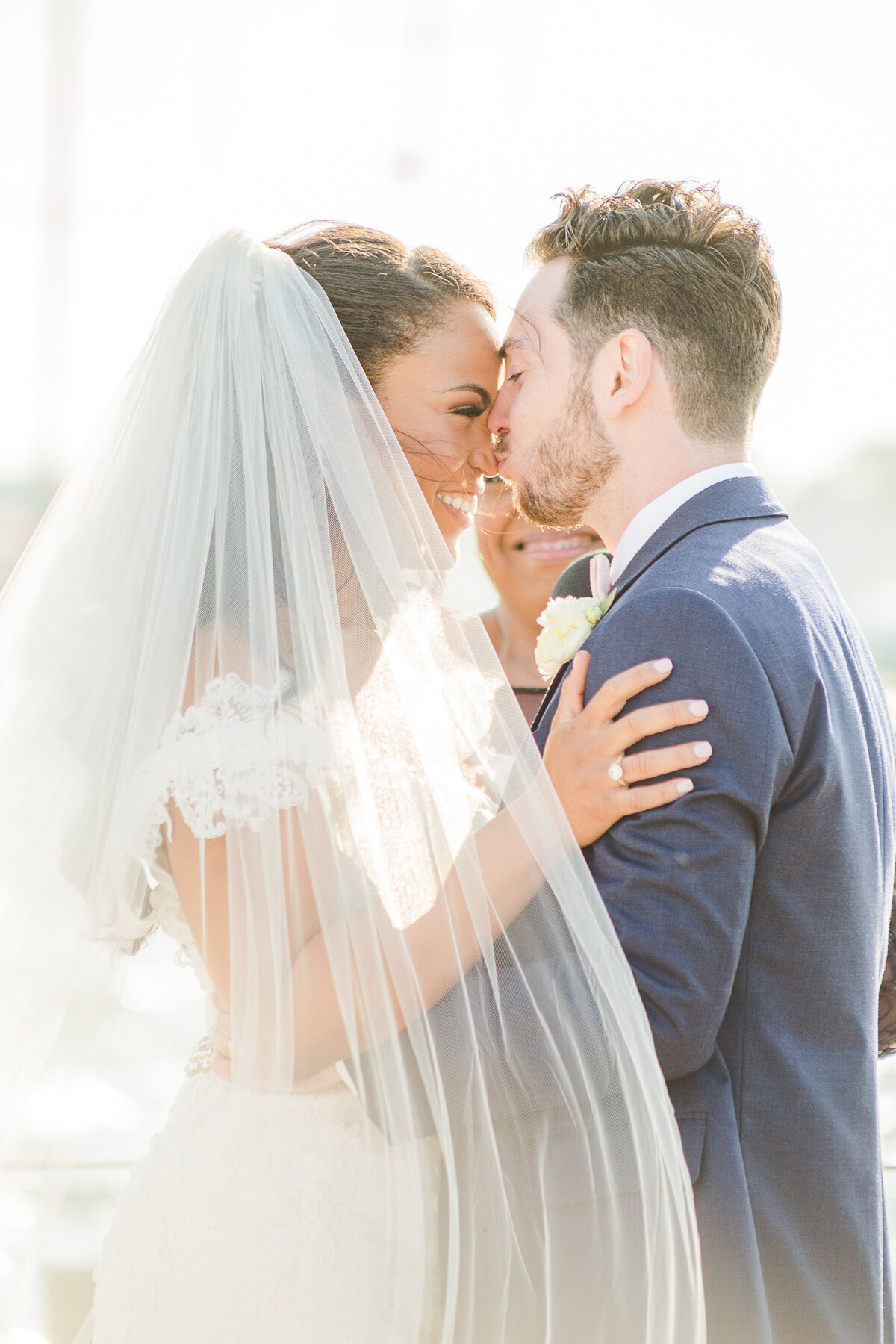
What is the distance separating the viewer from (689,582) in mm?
1553

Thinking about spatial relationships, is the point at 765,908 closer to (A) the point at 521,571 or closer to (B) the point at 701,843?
(B) the point at 701,843

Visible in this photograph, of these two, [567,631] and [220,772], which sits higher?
[567,631]

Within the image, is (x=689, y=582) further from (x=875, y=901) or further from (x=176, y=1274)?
(x=176, y=1274)

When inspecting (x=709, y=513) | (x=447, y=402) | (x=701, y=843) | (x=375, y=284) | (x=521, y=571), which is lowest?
(x=521, y=571)

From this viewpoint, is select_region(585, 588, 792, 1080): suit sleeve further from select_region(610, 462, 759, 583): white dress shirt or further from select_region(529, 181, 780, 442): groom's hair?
select_region(529, 181, 780, 442): groom's hair

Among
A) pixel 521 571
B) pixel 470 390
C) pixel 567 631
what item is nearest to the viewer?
pixel 567 631

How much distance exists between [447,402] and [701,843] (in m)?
1.03

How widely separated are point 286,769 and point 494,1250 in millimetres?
709

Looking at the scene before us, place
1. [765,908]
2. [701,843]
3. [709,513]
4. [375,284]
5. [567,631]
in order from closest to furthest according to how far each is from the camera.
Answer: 1. [701,843]
2. [765,908]
3. [709,513]
4. [567,631]
5. [375,284]

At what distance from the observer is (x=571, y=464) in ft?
6.58

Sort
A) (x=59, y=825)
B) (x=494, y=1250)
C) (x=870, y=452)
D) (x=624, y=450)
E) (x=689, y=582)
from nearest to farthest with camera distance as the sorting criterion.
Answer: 1. (x=494, y=1250)
2. (x=689, y=582)
3. (x=59, y=825)
4. (x=624, y=450)
5. (x=870, y=452)

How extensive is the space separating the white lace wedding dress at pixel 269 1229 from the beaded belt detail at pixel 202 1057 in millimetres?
27

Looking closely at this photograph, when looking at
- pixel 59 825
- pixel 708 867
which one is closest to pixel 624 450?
pixel 708 867

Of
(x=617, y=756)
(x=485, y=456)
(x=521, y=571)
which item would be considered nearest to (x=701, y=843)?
(x=617, y=756)
